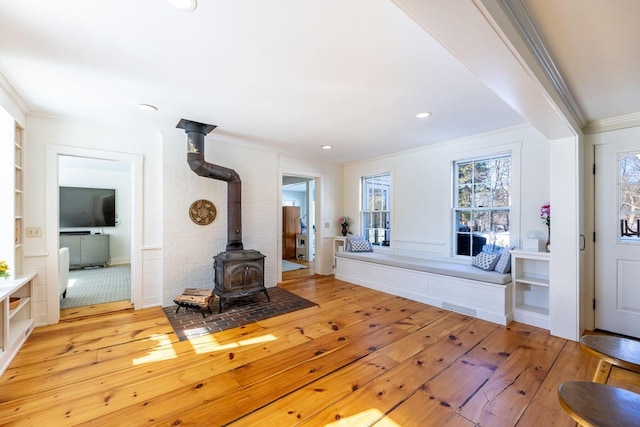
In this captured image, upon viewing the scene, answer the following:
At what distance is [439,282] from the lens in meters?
3.77

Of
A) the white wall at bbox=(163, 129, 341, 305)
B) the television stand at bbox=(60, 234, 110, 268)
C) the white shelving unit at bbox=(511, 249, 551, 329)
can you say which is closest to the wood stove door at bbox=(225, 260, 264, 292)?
the white wall at bbox=(163, 129, 341, 305)

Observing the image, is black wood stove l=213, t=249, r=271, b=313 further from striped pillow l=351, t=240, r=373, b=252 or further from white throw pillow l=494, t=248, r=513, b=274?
white throw pillow l=494, t=248, r=513, b=274

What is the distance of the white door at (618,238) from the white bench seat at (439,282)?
902mm

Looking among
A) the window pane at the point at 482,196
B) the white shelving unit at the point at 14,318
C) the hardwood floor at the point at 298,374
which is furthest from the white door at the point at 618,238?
the white shelving unit at the point at 14,318

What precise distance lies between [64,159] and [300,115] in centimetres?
588

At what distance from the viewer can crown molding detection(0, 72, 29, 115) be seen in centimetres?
231

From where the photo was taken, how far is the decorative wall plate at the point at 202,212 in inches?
157

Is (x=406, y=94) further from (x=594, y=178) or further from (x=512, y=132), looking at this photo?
(x=594, y=178)

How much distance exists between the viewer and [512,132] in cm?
353

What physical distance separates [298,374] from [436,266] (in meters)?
2.53

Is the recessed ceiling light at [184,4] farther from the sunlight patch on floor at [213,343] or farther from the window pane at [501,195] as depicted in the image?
the window pane at [501,195]

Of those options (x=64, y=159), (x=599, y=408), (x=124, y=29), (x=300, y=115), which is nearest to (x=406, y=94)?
(x=300, y=115)

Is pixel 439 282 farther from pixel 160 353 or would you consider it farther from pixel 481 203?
pixel 160 353

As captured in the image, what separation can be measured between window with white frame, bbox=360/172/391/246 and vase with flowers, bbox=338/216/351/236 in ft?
1.05
